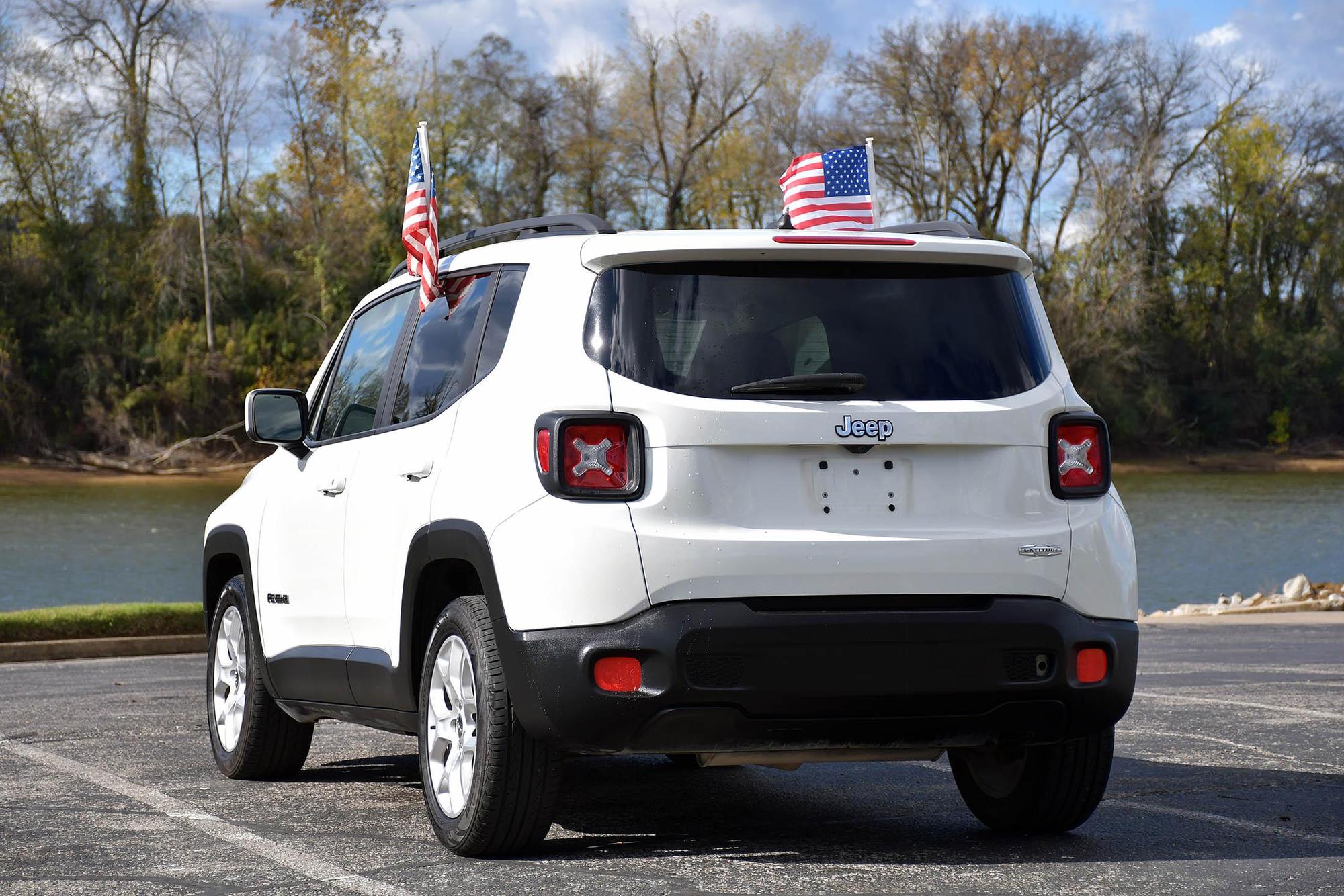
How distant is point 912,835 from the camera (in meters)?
5.89

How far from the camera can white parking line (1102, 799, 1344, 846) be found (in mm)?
5727

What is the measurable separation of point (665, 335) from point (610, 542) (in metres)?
0.67

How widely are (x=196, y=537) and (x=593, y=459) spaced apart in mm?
37853

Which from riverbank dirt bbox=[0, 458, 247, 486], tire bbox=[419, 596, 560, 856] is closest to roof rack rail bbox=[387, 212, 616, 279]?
tire bbox=[419, 596, 560, 856]

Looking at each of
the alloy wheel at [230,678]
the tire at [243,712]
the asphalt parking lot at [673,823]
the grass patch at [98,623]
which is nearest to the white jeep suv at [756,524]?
the asphalt parking lot at [673,823]

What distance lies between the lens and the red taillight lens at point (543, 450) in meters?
4.93

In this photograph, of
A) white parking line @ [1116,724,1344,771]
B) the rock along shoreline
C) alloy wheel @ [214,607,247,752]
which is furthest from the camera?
the rock along shoreline

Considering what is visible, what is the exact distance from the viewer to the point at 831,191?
6414 millimetres

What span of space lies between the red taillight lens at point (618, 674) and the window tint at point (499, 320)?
1087mm

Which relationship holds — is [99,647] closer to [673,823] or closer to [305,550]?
[305,550]

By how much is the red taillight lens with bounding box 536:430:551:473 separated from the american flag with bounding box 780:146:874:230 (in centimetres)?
177

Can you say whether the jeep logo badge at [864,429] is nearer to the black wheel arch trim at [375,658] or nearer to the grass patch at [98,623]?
the black wheel arch trim at [375,658]

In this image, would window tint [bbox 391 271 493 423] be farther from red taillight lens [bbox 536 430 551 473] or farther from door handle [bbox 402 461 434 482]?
red taillight lens [bbox 536 430 551 473]

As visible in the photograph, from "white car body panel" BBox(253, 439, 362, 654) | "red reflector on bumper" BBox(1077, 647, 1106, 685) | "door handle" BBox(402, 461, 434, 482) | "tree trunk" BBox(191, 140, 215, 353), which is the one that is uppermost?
"tree trunk" BBox(191, 140, 215, 353)
